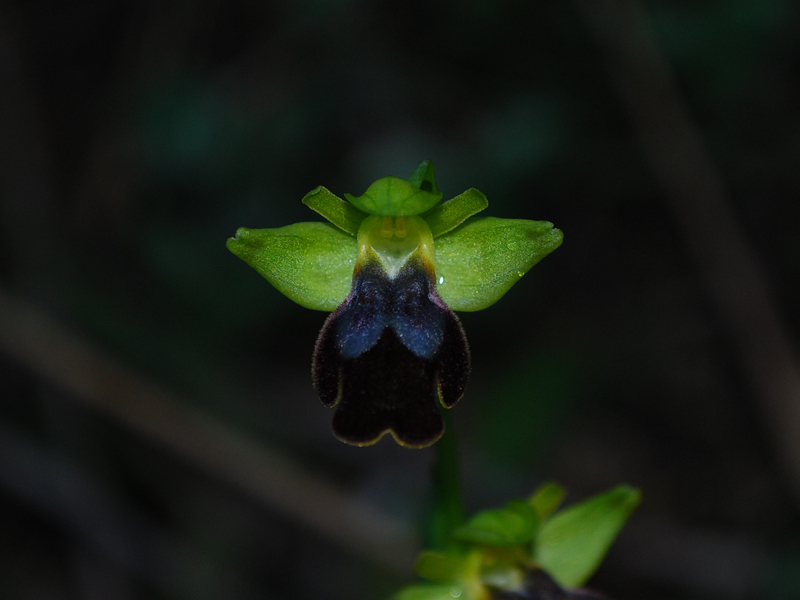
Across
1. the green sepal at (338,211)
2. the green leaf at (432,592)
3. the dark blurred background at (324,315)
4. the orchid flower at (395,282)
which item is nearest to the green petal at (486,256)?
the orchid flower at (395,282)

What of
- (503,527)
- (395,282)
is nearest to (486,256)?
(395,282)

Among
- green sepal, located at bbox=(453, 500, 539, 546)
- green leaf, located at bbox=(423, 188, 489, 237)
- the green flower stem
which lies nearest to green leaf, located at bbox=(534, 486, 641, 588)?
green sepal, located at bbox=(453, 500, 539, 546)

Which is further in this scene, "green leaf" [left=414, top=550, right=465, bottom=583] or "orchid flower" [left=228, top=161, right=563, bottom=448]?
"green leaf" [left=414, top=550, right=465, bottom=583]

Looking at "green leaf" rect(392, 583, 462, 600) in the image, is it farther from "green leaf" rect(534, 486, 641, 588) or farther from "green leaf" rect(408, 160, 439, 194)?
"green leaf" rect(408, 160, 439, 194)

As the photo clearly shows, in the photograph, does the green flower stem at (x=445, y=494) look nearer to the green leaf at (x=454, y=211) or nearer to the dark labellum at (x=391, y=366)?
the dark labellum at (x=391, y=366)

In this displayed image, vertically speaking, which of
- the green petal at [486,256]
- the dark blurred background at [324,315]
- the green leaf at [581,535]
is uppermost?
the dark blurred background at [324,315]

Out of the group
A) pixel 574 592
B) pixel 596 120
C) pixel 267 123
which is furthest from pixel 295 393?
pixel 574 592

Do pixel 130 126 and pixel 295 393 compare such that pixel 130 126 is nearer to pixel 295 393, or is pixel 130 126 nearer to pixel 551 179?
pixel 295 393
